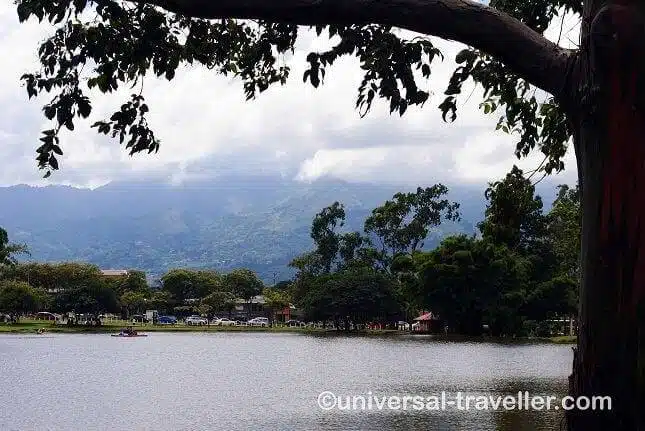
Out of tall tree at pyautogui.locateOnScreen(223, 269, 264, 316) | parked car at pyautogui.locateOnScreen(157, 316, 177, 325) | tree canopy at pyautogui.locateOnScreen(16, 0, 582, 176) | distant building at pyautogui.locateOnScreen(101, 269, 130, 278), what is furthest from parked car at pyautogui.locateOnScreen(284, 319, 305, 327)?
tree canopy at pyautogui.locateOnScreen(16, 0, 582, 176)

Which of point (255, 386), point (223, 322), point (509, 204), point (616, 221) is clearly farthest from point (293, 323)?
point (616, 221)

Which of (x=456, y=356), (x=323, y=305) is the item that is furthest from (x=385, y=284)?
(x=456, y=356)

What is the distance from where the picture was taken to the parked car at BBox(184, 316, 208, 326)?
329 feet

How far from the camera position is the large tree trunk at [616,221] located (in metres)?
4.09

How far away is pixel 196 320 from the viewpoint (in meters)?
104

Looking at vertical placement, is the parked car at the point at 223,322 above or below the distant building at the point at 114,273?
below

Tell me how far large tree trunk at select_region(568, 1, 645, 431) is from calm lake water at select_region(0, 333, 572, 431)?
12232 millimetres

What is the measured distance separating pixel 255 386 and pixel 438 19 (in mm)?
21254

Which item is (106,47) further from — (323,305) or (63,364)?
(323,305)

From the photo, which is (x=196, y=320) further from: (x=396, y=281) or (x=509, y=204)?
(x=509, y=204)

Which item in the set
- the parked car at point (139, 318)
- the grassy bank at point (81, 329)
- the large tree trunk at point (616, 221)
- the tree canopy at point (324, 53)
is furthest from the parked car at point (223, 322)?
the large tree trunk at point (616, 221)

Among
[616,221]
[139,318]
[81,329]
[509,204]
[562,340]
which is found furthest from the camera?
[139,318]

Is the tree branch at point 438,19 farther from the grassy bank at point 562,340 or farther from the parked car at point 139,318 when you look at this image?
the parked car at point 139,318

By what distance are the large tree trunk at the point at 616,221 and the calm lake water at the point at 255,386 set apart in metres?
12.2
